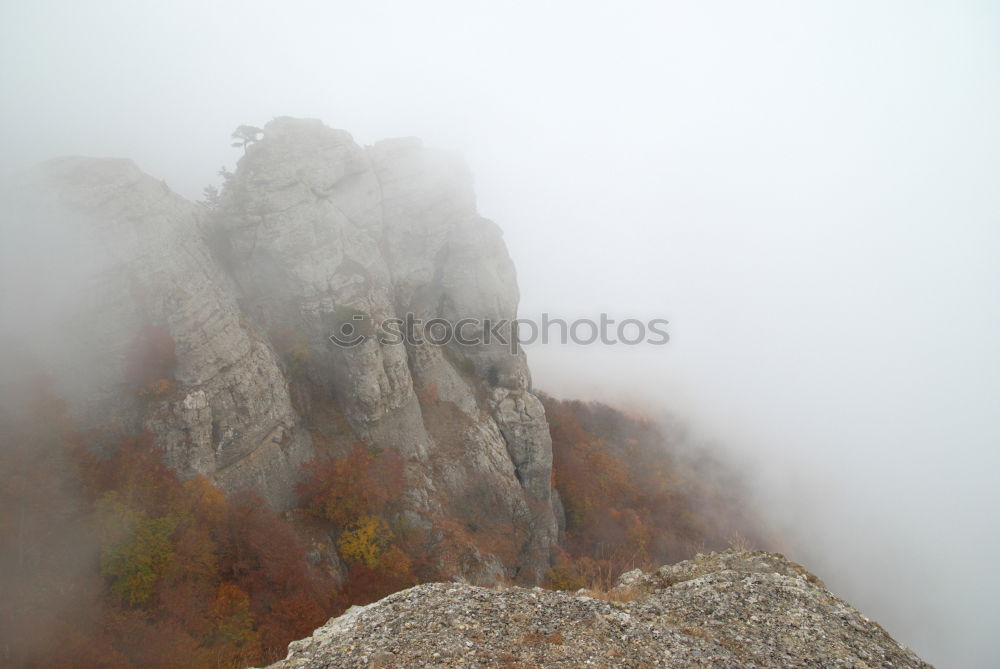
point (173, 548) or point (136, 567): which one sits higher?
point (136, 567)

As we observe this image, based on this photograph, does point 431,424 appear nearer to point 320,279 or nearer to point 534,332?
point 320,279

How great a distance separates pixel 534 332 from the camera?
54031mm

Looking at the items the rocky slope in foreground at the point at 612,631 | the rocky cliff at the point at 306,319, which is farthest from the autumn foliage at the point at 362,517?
the rocky slope in foreground at the point at 612,631

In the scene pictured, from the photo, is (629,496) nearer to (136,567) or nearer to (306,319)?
(306,319)

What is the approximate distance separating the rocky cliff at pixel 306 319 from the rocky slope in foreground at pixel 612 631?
16.9 metres

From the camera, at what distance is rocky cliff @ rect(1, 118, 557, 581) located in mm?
25766

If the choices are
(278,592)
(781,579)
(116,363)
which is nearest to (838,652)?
(781,579)

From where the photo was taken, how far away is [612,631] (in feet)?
46.6

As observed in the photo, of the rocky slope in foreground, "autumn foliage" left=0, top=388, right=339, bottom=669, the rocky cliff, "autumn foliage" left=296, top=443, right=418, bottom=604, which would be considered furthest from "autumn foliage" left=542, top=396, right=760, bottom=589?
"autumn foliage" left=0, top=388, right=339, bottom=669

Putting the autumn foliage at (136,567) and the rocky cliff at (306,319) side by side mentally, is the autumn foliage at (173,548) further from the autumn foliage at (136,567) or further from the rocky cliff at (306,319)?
the rocky cliff at (306,319)

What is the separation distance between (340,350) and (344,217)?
11.8 m

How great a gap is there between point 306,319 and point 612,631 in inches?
1140

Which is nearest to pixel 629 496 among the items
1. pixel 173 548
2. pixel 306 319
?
pixel 306 319

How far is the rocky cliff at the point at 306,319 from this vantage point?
2577cm
